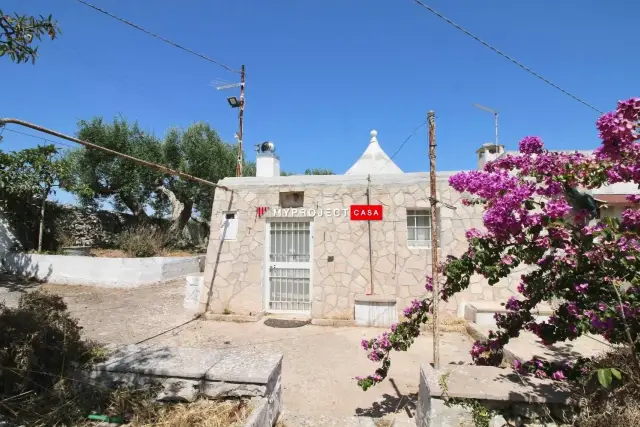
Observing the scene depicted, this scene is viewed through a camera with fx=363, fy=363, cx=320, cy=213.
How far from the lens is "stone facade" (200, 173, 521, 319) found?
7.82 metres

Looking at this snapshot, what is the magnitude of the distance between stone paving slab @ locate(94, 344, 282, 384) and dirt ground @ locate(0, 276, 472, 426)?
2.60ft

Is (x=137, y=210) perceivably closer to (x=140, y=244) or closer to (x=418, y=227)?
(x=140, y=244)

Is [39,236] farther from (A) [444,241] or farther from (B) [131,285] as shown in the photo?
(A) [444,241]

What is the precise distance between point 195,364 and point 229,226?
5725 mm

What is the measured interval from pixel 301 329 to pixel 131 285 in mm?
6911

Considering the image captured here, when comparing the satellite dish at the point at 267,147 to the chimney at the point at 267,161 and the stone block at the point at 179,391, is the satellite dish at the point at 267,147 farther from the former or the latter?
the stone block at the point at 179,391

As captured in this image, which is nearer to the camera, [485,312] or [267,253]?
[485,312]

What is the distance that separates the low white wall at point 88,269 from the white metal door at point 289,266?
5562mm

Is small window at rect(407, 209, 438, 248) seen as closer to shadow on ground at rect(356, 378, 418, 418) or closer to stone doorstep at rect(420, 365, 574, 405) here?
shadow on ground at rect(356, 378, 418, 418)

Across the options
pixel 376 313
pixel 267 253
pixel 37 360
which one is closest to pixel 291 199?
pixel 267 253

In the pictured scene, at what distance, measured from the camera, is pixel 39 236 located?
499 inches

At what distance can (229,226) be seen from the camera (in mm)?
8609

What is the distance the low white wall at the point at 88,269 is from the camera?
37.6ft

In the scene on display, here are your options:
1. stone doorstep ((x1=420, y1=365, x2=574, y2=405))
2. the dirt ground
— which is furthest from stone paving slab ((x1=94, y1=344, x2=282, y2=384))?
stone doorstep ((x1=420, y1=365, x2=574, y2=405))
